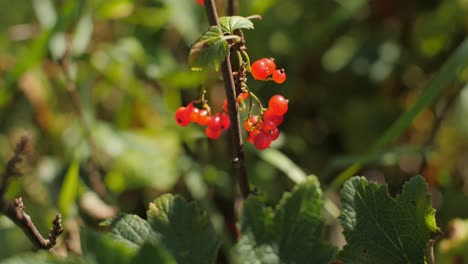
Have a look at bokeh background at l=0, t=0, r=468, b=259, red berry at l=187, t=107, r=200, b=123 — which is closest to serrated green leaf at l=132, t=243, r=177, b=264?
red berry at l=187, t=107, r=200, b=123

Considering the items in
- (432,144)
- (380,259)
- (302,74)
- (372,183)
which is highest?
(302,74)

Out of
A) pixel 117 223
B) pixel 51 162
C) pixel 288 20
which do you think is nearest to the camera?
pixel 117 223

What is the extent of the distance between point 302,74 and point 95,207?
46.6 inches

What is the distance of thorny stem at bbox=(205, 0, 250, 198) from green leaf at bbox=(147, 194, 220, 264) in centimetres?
20

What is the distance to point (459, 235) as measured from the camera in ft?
5.07

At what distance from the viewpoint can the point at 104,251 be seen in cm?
94

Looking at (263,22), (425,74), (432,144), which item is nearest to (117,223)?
(432,144)

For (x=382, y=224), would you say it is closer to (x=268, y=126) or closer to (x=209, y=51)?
(x=268, y=126)

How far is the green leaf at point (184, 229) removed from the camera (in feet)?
3.65

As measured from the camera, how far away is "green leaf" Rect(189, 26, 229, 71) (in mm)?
1110

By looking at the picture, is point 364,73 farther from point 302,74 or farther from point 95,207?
point 95,207

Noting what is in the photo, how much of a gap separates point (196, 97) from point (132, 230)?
148cm

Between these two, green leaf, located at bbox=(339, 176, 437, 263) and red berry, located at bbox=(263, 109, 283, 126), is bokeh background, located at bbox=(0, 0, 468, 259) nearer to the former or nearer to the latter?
red berry, located at bbox=(263, 109, 283, 126)

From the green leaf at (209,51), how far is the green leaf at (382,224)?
0.35m
